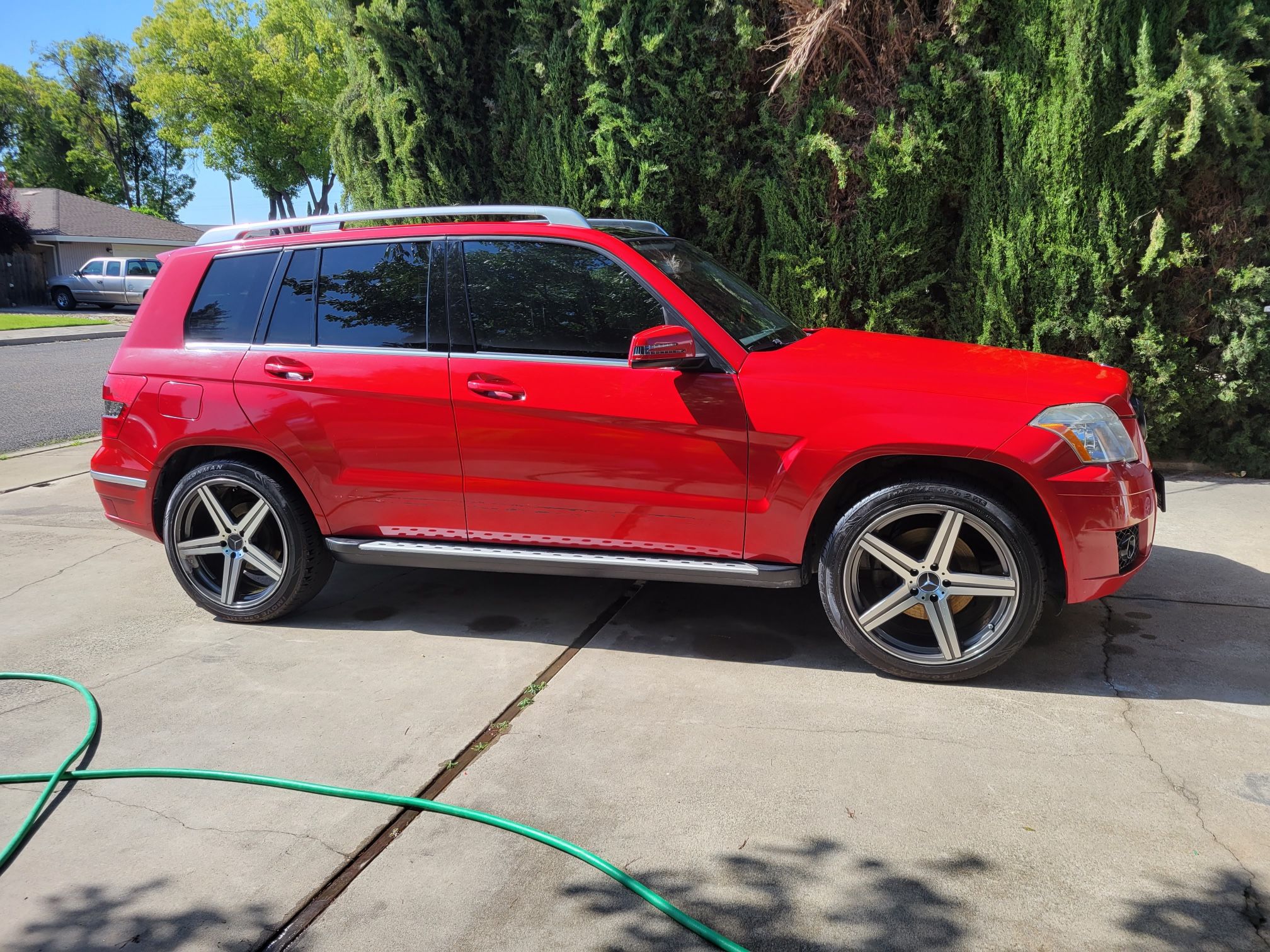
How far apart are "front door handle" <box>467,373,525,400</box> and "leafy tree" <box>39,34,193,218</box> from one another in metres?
62.8

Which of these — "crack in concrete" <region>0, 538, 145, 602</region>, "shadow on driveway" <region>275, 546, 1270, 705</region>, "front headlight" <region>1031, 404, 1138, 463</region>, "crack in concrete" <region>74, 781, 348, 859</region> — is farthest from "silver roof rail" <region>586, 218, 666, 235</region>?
"crack in concrete" <region>0, 538, 145, 602</region>

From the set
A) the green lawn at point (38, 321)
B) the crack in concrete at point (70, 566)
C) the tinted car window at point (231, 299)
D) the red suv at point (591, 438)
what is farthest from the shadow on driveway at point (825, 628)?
the green lawn at point (38, 321)

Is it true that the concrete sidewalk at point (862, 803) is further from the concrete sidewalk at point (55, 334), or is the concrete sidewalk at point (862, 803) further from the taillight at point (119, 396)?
the concrete sidewalk at point (55, 334)

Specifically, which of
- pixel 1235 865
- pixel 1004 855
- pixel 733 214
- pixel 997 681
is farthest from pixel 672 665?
pixel 733 214

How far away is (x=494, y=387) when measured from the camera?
4.11 meters

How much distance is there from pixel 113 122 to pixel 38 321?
4437 centimetres

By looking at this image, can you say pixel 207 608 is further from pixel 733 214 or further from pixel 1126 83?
pixel 1126 83

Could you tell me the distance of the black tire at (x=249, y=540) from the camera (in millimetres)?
4512

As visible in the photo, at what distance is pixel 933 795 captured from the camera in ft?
10.0

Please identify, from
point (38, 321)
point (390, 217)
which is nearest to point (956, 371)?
point (390, 217)

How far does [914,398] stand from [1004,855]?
1.67 meters

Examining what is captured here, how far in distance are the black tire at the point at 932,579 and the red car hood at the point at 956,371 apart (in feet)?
1.29

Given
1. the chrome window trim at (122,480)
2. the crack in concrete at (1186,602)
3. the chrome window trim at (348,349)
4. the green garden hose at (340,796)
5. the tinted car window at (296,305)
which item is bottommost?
the green garden hose at (340,796)

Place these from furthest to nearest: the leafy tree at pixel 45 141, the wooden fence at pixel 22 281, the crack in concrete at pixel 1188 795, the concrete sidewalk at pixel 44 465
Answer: the leafy tree at pixel 45 141, the wooden fence at pixel 22 281, the concrete sidewalk at pixel 44 465, the crack in concrete at pixel 1188 795
